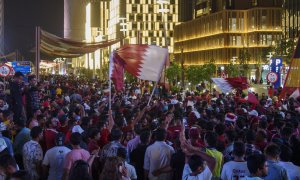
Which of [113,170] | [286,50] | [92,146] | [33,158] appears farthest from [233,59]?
[113,170]

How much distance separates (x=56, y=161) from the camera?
8578 millimetres

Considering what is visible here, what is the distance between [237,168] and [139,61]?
22.8 feet

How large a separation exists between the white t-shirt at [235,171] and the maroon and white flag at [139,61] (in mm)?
6229

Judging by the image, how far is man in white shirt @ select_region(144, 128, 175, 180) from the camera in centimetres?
892

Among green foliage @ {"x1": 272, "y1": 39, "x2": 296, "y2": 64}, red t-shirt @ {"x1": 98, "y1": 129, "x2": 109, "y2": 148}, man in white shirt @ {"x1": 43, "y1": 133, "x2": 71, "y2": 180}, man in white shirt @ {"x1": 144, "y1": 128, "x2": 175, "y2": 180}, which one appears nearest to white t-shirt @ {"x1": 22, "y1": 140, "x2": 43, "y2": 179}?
man in white shirt @ {"x1": 43, "y1": 133, "x2": 71, "y2": 180}

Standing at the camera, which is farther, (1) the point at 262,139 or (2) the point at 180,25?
(2) the point at 180,25

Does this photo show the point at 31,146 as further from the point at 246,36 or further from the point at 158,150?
the point at 246,36

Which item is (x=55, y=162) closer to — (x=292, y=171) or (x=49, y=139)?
(x=49, y=139)

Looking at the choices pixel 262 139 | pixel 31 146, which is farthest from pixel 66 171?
pixel 262 139

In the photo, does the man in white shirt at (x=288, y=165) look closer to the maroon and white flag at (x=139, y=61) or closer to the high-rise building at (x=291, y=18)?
the maroon and white flag at (x=139, y=61)

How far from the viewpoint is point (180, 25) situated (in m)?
124

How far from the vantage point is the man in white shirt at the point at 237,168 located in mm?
7379

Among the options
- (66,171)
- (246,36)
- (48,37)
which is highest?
(246,36)

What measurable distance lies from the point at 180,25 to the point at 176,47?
510 cm
